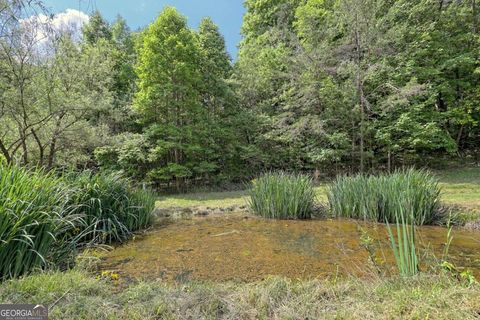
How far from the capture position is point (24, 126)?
7.97 meters

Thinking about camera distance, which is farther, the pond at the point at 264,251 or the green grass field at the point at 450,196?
the green grass field at the point at 450,196

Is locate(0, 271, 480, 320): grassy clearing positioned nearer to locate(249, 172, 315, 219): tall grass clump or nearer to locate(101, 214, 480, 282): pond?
Result: locate(101, 214, 480, 282): pond

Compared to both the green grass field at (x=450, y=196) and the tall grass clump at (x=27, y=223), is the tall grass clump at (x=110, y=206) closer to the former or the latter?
the tall grass clump at (x=27, y=223)

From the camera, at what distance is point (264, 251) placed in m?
4.07

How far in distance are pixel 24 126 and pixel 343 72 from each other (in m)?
11.5

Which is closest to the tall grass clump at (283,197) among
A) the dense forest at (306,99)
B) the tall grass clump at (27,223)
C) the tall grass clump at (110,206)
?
the tall grass clump at (110,206)

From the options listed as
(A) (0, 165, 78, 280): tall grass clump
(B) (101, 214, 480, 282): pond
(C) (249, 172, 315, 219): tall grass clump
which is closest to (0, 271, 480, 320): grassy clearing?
(A) (0, 165, 78, 280): tall grass clump

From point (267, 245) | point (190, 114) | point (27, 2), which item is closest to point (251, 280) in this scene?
point (267, 245)

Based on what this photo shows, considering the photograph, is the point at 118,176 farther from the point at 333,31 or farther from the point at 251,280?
the point at 333,31

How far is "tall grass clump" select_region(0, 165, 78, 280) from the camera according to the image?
2398 mm

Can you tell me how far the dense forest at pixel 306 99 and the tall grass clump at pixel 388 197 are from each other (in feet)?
19.8

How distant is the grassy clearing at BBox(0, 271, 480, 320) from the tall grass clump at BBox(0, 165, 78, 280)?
363 millimetres

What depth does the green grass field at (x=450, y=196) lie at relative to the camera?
705 centimetres

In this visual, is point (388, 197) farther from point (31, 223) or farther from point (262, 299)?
point (31, 223)
